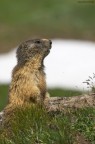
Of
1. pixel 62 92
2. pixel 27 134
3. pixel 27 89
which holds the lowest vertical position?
pixel 27 134

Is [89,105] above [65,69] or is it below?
below

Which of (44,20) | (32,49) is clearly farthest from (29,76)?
(44,20)

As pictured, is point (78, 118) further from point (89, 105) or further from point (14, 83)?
point (14, 83)

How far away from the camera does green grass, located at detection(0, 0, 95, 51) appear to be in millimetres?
39781

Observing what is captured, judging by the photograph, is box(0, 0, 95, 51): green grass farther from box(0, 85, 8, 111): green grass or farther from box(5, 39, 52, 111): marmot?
box(5, 39, 52, 111): marmot

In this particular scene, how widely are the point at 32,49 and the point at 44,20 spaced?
27466 millimetres

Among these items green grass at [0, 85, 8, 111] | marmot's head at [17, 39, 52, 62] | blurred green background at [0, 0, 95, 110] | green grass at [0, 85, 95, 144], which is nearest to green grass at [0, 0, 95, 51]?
blurred green background at [0, 0, 95, 110]

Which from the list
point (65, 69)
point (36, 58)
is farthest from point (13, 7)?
point (36, 58)

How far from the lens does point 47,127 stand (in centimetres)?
1250

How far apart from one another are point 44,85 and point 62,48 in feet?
92.4

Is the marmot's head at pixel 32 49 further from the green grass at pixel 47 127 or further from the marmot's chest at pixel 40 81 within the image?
the green grass at pixel 47 127

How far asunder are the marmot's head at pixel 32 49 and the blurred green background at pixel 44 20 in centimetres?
2328

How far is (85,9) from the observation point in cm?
4278

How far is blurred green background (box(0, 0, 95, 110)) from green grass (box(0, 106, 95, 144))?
25.0 m
